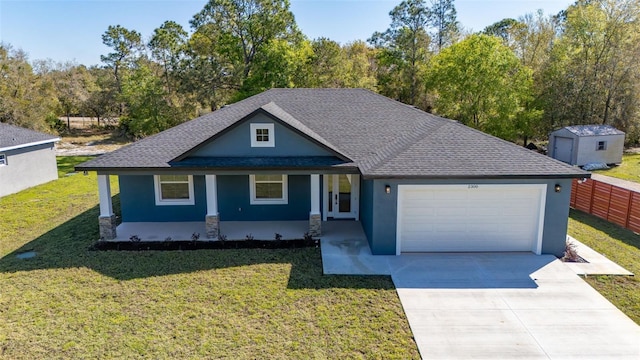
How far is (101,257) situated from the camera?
11.2 meters

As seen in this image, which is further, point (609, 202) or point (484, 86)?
point (484, 86)

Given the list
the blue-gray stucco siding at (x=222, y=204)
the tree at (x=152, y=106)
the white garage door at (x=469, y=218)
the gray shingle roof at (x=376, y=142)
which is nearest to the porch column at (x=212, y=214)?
the gray shingle roof at (x=376, y=142)

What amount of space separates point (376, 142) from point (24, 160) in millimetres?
19276

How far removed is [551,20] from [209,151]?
142ft

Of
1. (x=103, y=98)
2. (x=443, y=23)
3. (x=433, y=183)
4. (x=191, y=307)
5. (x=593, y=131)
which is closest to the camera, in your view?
(x=191, y=307)

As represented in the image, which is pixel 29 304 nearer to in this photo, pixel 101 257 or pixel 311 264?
pixel 101 257

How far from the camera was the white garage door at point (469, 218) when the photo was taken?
11.2 metres

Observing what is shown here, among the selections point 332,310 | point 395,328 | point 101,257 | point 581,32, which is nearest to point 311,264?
point 332,310

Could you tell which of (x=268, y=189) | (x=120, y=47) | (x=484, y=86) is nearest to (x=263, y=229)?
(x=268, y=189)

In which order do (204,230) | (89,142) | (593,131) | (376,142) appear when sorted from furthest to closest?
(89,142)
(593,131)
(376,142)
(204,230)

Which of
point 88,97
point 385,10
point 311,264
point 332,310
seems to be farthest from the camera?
point 88,97

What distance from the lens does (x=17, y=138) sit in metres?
20.9

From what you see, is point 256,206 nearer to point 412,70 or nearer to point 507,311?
point 507,311

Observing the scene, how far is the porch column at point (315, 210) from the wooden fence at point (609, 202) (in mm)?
11114
